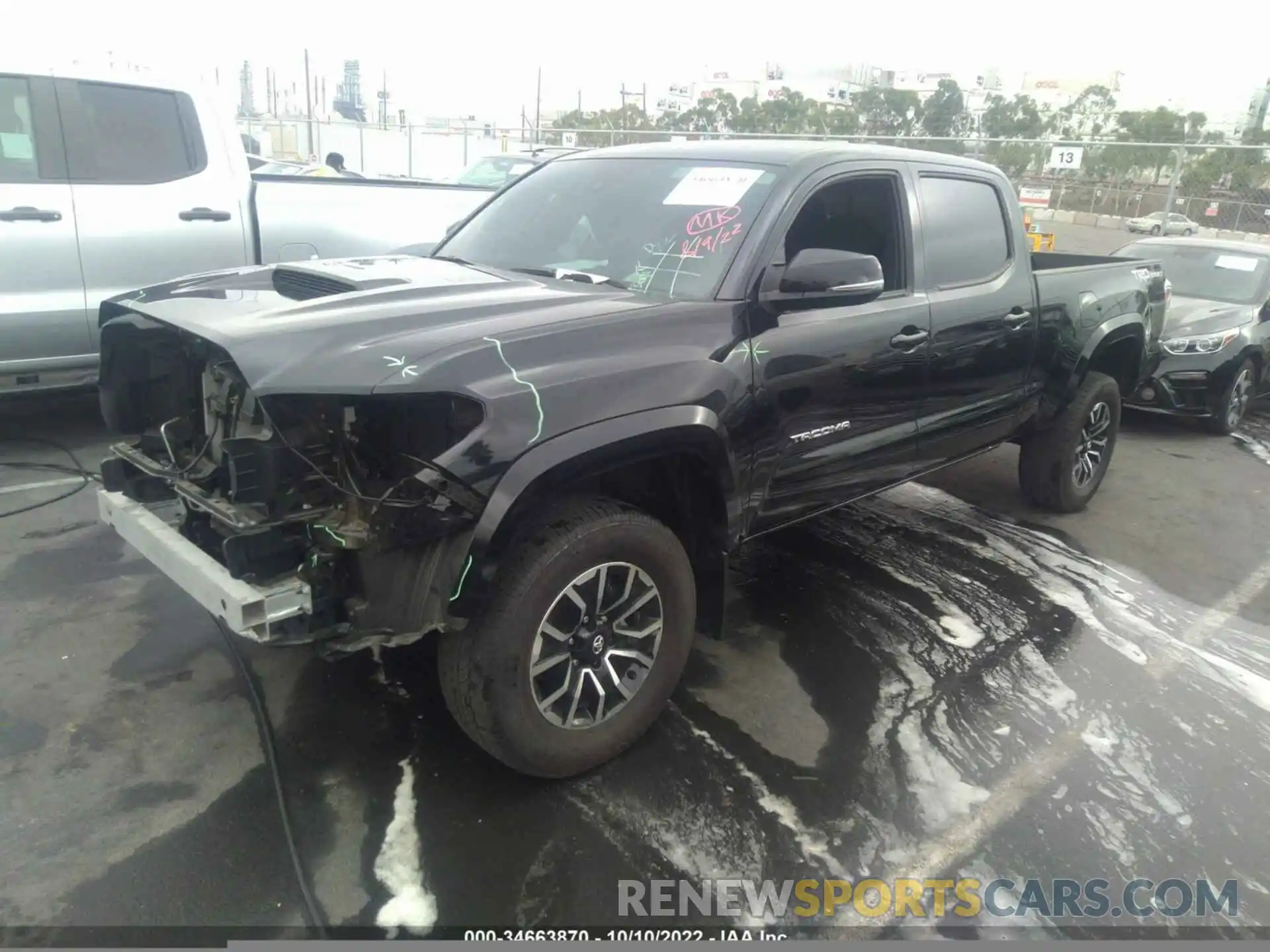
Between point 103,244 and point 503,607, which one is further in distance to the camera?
point 103,244

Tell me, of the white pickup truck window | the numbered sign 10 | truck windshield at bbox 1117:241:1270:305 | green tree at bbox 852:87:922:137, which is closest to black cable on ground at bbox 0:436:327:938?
the white pickup truck window

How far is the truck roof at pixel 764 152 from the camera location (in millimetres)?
3541

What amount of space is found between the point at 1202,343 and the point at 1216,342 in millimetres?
111

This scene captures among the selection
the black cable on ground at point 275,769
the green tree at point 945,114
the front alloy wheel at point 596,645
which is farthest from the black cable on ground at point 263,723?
the green tree at point 945,114

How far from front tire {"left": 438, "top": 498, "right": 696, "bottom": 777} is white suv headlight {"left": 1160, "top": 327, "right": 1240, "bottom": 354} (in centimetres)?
630

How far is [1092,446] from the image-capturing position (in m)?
5.60

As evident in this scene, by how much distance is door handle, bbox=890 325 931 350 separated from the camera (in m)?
3.73

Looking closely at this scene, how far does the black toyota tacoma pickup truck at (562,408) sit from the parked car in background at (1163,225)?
1086 centimetres

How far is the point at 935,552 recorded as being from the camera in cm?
495

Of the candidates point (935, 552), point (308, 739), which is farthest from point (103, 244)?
point (935, 552)

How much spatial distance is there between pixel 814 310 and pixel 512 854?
6.93ft

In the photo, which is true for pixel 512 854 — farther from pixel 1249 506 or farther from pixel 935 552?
pixel 1249 506

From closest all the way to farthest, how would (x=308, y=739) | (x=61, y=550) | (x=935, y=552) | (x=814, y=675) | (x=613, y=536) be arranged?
(x=613, y=536) → (x=308, y=739) → (x=814, y=675) → (x=61, y=550) → (x=935, y=552)

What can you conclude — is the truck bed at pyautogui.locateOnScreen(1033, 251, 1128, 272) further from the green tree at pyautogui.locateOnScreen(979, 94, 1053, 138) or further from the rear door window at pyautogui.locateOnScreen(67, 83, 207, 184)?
the green tree at pyautogui.locateOnScreen(979, 94, 1053, 138)
